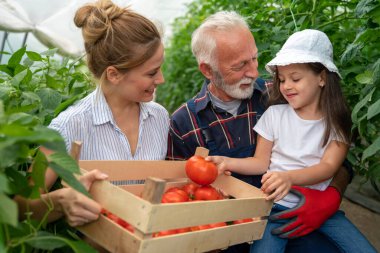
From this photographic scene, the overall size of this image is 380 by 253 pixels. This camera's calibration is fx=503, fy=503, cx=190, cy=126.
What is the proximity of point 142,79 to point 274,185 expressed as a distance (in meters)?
0.67

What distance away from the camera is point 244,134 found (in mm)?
2355

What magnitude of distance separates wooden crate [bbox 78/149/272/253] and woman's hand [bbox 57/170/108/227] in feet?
0.09

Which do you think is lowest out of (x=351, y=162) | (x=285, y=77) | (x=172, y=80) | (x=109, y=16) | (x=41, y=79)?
(x=172, y=80)

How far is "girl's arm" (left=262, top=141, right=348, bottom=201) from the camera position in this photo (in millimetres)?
1814

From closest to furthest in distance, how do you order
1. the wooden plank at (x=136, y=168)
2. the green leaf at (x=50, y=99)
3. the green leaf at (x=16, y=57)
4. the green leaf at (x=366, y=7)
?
the wooden plank at (x=136, y=168) → the green leaf at (x=366, y=7) → the green leaf at (x=50, y=99) → the green leaf at (x=16, y=57)

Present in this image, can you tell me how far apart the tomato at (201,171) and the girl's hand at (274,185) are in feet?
0.61

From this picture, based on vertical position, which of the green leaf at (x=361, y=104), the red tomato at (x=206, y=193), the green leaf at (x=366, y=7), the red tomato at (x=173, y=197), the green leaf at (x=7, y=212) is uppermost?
the green leaf at (x=366, y=7)

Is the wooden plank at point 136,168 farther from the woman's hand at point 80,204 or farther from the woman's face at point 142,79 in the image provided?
the woman's face at point 142,79

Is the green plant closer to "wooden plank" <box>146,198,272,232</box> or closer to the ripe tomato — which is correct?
"wooden plank" <box>146,198,272,232</box>

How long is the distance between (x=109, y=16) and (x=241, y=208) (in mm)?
921

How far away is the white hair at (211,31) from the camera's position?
2.42 meters

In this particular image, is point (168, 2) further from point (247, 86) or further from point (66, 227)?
point (66, 227)

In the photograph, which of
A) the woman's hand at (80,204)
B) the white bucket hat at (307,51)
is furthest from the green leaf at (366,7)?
the woman's hand at (80,204)

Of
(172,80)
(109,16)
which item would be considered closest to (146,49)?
(109,16)
